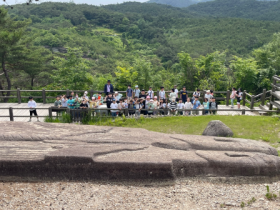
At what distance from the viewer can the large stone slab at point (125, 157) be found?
8664mm

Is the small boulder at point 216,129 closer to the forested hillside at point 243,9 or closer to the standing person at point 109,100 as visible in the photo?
the standing person at point 109,100

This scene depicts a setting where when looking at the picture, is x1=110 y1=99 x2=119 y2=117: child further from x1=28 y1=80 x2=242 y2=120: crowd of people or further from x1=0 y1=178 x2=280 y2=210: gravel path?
x1=0 y1=178 x2=280 y2=210: gravel path

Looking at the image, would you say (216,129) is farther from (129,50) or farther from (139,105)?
(129,50)

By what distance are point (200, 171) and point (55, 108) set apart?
8532mm

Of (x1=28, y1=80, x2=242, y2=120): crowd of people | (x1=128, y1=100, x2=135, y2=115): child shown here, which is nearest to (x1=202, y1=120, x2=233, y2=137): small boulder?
(x1=28, y1=80, x2=242, y2=120): crowd of people

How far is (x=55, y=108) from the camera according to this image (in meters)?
14.6

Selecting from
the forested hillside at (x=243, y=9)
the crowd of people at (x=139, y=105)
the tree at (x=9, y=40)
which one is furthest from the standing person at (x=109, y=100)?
the forested hillside at (x=243, y=9)

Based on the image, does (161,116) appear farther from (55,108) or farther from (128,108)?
(55,108)

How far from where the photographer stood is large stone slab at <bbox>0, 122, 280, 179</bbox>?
8.66 metres

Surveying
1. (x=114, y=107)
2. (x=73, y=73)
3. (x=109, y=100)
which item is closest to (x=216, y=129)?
(x=114, y=107)

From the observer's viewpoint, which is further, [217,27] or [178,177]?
[217,27]

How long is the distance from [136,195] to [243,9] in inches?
5828

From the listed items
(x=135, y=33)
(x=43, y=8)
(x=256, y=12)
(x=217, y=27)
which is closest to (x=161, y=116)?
(x=217, y=27)

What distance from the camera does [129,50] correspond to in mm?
78062
